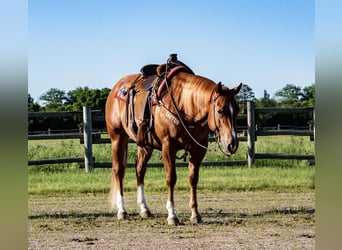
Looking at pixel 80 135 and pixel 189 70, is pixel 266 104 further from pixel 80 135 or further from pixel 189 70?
pixel 80 135

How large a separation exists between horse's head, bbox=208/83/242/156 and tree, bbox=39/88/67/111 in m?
1.39

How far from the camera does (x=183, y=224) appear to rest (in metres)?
4.15

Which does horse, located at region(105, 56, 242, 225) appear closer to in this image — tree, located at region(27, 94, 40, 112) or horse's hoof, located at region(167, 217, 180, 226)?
horse's hoof, located at region(167, 217, 180, 226)

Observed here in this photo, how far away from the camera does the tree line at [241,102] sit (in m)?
4.10

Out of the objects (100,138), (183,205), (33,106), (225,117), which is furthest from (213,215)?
(33,106)

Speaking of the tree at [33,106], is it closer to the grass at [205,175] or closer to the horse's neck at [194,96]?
the grass at [205,175]

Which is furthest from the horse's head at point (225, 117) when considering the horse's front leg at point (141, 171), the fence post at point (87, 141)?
the fence post at point (87, 141)

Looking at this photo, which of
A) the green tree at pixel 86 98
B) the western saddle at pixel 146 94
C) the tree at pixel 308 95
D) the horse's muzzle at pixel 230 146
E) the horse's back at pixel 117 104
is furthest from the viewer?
the horse's back at pixel 117 104

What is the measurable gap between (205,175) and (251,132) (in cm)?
64

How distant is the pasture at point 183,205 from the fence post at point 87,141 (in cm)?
9

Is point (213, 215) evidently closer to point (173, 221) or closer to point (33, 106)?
point (173, 221)

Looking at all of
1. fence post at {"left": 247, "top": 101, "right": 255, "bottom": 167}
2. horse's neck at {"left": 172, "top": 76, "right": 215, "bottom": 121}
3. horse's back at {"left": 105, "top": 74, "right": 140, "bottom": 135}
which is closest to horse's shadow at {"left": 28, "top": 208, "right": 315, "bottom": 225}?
fence post at {"left": 247, "top": 101, "right": 255, "bottom": 167}

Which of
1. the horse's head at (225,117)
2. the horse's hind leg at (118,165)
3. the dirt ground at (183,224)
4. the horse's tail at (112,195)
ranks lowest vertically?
the dirt ground at (183,224)
